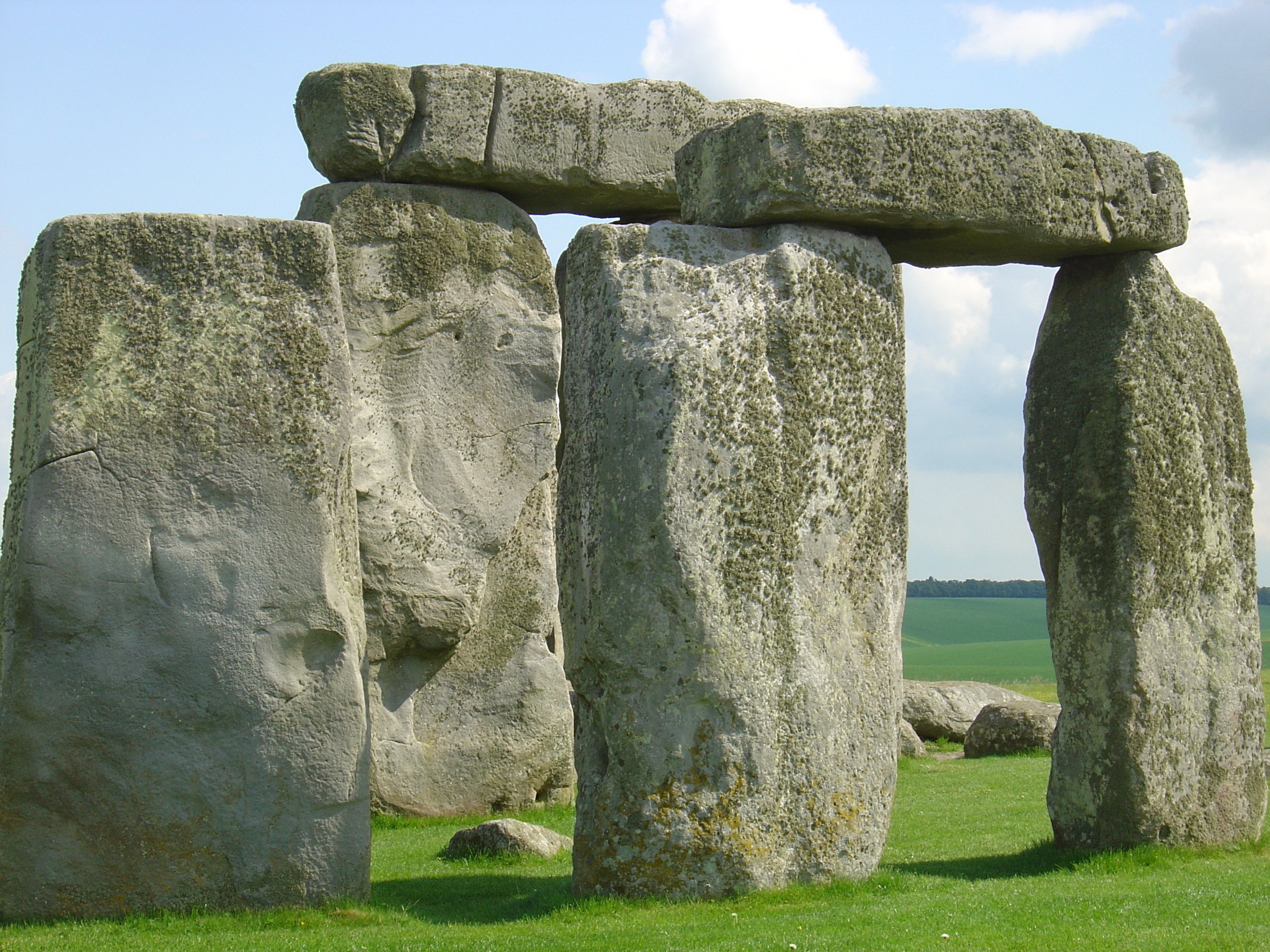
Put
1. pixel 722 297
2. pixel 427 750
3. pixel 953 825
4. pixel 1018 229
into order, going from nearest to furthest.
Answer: pixel 722 297
pixel 1018 229
pixel 953 825
pixel 427 750

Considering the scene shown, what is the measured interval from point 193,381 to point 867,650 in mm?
3778

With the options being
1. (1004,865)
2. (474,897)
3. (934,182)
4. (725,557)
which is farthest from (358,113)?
(1004,865)

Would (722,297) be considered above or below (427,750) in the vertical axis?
above

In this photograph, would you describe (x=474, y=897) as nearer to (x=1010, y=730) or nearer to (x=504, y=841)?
(x=504, y=841)

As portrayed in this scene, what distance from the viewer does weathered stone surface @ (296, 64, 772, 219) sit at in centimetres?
1209

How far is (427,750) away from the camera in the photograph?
12133mm

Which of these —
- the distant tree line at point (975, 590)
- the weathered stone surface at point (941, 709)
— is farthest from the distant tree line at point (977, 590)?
the weathered stone surface at point (941, 709)

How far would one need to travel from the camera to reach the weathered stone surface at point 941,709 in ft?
56.3

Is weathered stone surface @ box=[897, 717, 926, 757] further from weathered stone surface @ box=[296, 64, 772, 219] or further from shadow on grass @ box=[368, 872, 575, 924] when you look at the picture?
shadow on grass @ box=[368, 872, 575, 924]

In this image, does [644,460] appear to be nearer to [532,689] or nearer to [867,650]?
[867,650]

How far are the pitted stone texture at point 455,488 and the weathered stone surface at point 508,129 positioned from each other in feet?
0.92

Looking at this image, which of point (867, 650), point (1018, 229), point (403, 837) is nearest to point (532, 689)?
point (403, 837)

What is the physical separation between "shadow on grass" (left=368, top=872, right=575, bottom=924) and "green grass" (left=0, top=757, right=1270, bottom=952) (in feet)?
0.05

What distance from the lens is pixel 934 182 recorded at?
7930mm
